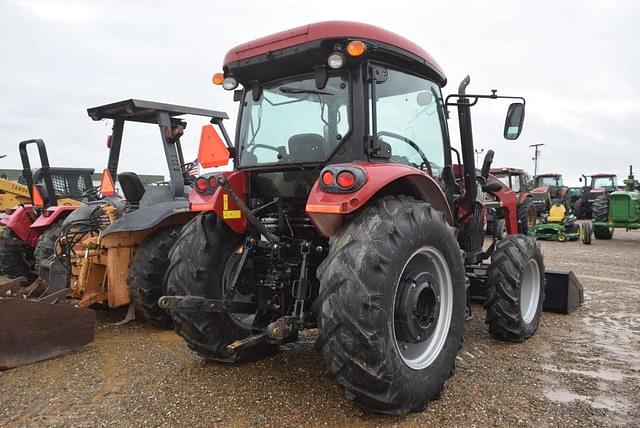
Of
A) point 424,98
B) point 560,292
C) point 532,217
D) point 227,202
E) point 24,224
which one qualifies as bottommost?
point 532,217

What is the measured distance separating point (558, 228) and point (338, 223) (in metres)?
12.5

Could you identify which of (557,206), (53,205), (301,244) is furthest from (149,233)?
(557,206)

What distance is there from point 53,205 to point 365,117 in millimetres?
5423

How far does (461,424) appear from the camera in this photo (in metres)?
2.66

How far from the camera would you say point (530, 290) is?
4547 millimetres

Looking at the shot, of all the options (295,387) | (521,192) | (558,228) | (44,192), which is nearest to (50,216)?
(44,192)

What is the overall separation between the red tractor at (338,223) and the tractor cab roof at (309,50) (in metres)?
0.01

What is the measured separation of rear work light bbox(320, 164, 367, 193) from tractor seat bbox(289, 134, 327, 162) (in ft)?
1.57

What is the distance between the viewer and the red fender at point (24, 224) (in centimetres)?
689

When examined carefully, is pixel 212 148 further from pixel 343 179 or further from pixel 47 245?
pixel 47 245

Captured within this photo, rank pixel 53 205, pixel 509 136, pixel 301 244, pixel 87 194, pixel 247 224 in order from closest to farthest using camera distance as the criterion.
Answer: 1. pixel 301 244
2. pixel 247 224
3. pixel 509 136
4. pixel 53 205
5. pixel 87 194

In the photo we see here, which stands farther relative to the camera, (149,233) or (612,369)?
(149,233)

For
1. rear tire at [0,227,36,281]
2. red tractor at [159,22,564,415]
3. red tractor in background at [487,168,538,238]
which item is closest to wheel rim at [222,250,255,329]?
red tractor at [159,22,564,415]

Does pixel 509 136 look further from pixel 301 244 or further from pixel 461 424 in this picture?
pixel 461 424
